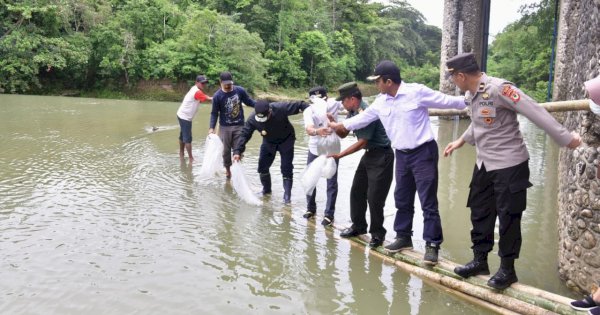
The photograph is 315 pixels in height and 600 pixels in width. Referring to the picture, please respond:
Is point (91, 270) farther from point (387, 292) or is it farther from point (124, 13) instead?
point (124, 13)

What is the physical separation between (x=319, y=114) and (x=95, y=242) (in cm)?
284

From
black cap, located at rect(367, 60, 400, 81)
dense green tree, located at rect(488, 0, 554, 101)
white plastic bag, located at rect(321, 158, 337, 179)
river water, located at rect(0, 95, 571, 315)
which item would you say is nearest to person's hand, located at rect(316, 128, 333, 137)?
white plastic bag, located at rect(321, 158, 337, 179)

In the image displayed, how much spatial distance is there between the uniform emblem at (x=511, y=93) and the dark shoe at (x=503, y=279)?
1.32 meters

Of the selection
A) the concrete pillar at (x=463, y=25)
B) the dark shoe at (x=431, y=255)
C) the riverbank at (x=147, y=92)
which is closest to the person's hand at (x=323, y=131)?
the dark shoe at (x=431, y=255)

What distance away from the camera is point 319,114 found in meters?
5.67

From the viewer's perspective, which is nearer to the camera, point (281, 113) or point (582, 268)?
point (582, 268)

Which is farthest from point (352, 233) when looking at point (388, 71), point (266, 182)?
point (266, 182)

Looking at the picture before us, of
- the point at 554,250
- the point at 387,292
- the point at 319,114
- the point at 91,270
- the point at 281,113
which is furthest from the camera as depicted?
the point at 281,113

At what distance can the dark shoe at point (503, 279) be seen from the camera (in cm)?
368

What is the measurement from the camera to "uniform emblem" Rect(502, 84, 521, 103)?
3.41 metres

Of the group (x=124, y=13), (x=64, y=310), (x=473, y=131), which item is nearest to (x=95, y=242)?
(x=64, y=310)

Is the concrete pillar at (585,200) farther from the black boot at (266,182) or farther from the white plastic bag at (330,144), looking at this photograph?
the black boot at (266,182)

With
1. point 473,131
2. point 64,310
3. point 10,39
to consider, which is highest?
point 10,39

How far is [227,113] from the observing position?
26.3 feet
